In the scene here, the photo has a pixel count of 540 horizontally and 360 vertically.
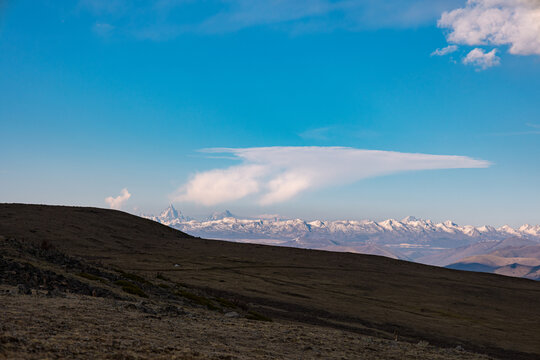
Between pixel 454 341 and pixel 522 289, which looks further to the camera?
pixel 522 289

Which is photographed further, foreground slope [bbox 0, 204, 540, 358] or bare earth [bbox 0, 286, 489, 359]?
foreground slope [bbox 0, 204, 540, 358]

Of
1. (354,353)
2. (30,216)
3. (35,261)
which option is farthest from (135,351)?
(30,216)

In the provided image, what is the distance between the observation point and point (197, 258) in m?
105

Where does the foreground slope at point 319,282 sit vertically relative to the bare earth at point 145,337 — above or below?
below

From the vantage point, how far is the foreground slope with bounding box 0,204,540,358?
174ft

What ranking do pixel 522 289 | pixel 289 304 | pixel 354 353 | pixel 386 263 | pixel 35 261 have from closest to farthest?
1. pixel 354 353
2. pixel 35 261
3. pixel 289 304
4. pixel 522 289
5. pixel 386 263

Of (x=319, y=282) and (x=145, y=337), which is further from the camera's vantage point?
(x=319, y=282)

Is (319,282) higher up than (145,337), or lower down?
lower down

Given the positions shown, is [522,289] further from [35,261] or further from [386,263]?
[35,261]

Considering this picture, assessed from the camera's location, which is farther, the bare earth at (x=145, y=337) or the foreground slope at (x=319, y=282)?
the foreground slope at (x=319, y=282)

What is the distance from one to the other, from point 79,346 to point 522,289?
12070 cm

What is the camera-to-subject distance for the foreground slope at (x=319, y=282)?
174ft

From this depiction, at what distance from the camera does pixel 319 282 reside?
285 feet

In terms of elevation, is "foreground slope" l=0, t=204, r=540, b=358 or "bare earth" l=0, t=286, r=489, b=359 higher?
"bare earth" l=0, t=286, r=489, b=359
